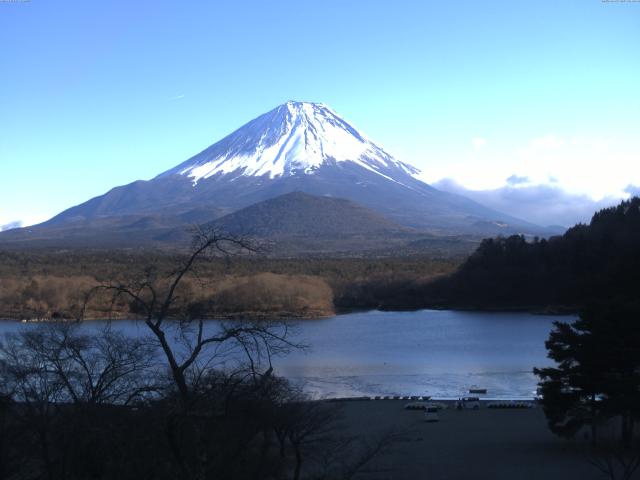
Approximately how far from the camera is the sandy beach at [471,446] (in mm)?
9617

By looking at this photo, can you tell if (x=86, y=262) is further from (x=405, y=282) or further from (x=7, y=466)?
(x=7, y=466)

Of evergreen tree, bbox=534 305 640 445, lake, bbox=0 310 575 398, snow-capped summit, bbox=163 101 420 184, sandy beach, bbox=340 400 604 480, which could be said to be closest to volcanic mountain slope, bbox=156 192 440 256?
snow-capped summit, bbox=163 101 420 184

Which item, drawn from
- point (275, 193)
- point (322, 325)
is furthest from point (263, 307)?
point (275, 193)

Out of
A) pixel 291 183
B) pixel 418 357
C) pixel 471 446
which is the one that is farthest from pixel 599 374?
pixel 291 183

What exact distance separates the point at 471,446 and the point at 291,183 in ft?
336

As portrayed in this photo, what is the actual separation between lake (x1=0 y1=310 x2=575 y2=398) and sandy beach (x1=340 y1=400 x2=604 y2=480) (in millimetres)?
2411

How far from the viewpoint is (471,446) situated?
11305 millimetres

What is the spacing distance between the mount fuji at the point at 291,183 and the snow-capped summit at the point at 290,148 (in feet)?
0.50

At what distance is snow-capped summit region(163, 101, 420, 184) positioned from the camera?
12219 centimetres

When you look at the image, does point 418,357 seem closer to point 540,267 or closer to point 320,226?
point 540,267

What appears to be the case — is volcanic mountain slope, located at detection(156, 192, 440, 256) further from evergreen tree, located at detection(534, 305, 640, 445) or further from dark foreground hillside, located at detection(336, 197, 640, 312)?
evergreen tree, located at detection(534, 305, 640, 445)

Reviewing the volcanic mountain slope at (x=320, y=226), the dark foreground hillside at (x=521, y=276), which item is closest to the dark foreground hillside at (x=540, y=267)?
the dark foreground hillside at (x=521, y=276)

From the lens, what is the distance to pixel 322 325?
1244 inches

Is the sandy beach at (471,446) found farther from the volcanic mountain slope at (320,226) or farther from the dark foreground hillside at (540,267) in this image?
the volcanic mountain slope at (320,226)
